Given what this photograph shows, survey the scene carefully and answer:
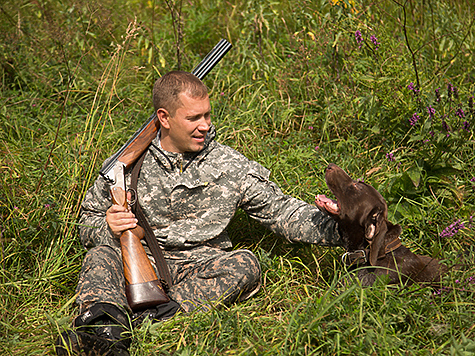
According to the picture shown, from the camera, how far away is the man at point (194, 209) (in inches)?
124

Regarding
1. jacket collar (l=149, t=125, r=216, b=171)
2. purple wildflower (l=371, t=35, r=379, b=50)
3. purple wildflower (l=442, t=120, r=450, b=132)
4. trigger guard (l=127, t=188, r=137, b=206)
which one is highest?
purple wildflower (l=371, t=35, r=379, b=50)

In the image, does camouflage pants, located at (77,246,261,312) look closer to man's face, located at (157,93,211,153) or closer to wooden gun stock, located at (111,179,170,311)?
wooden gun stock, located at (111,179,170,311)

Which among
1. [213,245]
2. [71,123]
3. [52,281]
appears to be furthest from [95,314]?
[71,123]

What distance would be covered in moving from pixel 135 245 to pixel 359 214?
57.5 inches

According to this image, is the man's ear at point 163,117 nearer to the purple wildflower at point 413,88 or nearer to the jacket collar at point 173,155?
the jacket collar at point 173,155

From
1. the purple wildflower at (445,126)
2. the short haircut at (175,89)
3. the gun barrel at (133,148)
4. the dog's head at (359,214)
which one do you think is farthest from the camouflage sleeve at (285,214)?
the purple wildflower at (445,126)

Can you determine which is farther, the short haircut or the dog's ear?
the short haircut

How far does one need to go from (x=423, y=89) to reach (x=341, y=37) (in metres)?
0.92

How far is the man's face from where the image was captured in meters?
3.29

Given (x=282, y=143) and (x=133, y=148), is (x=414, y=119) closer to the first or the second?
(x=282, y=143)

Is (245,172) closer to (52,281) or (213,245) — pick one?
(213,245)

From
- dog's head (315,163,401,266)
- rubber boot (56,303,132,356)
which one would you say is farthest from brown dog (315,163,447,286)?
rubber boot (56,303,132,356)

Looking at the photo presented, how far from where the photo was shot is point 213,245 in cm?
345

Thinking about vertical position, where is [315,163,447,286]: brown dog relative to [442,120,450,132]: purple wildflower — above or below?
below
